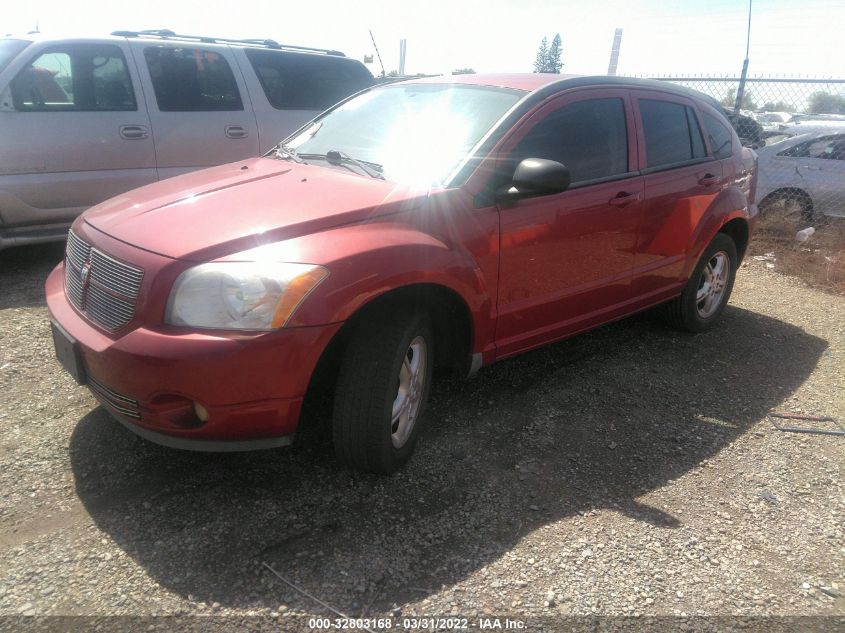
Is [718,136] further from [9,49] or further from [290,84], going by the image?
[9,49]

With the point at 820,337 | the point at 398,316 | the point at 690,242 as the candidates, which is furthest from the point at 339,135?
the point at 820,337

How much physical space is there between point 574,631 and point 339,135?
8.99 feet

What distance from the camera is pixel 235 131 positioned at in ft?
19.6

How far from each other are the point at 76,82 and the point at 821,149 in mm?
8470

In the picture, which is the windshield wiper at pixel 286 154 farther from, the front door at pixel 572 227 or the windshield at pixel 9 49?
the windshield at pixel 9 49

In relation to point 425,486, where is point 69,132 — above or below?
above

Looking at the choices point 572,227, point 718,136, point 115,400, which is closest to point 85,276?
point 115,400

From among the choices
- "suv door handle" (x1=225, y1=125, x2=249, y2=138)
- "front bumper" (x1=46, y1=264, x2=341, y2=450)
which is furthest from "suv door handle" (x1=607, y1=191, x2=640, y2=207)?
"suv door handle" (x1=225, y1=125, x2=249, y2=138)

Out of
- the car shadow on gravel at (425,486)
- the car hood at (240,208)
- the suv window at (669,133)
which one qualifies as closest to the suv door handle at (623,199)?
the suv window at (669,133)

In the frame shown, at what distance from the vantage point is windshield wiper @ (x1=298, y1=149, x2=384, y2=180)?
10.2ft

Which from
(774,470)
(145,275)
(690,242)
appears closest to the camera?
(145,275)

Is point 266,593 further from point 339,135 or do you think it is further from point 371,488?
point 339,135

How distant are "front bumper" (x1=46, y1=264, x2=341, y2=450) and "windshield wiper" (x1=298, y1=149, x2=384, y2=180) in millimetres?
1024

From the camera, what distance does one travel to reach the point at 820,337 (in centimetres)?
498
